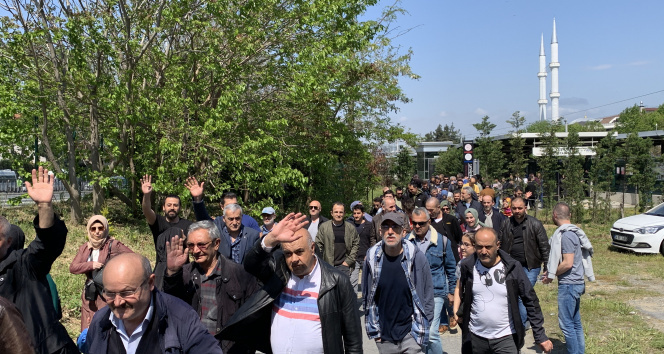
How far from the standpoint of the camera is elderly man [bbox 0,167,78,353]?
3582 millimetres

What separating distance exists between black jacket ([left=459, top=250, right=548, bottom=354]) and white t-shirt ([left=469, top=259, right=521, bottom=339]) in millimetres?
36

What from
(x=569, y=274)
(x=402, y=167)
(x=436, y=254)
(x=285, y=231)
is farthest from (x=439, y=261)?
(x=402, y=167)

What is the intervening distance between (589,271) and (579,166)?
51.3 feet

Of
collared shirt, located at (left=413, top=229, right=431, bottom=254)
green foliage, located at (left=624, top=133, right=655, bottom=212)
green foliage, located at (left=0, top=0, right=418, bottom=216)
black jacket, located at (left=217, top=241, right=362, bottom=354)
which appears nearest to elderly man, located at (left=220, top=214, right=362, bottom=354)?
black jacket, located at (left=217, top=241, right=362, bottom=354)

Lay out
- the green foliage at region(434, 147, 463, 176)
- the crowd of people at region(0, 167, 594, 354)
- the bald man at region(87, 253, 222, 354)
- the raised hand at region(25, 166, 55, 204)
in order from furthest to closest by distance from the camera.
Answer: the green foliage at region(434, 147, 463, 176)
the raised hand at region(25, 166, 55, 204)
the crowd of people at region(0, 167, 594, 354)
the bald man at region(87, 253, 222, 354)

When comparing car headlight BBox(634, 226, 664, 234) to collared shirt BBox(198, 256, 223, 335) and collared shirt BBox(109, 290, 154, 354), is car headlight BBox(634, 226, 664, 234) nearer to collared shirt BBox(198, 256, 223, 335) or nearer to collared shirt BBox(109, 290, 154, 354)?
collared shirt BBox(198, 256, 223, 335)

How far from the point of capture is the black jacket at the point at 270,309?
12.0ft

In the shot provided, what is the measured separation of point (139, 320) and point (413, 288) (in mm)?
2760

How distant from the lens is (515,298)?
5.05 metres

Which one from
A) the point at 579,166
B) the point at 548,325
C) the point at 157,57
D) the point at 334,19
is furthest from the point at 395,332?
the point at 579,166

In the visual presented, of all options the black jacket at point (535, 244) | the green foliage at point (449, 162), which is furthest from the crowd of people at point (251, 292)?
the green foliage at point (449, 162)

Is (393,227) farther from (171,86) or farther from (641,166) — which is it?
(641,166)

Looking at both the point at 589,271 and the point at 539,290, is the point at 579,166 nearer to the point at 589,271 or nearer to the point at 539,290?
the point at 539,290

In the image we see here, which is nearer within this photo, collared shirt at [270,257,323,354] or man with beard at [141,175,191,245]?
collared shirt at [270,257,323,354]
